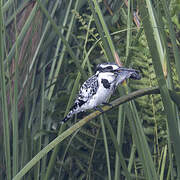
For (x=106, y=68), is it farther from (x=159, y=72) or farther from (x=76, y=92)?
(x=159, y=72)

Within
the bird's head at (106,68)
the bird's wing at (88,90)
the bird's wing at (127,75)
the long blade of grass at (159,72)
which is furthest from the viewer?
the bird's wing at (88,90)

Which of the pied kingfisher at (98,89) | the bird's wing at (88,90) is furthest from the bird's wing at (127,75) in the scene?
the bird's wing at (88,90)

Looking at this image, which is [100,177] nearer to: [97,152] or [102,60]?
[97,152]

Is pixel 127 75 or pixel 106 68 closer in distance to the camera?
pixel 127 75

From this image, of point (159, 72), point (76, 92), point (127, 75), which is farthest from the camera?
point (76, 92)

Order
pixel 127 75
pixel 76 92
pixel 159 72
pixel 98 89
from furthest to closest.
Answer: pixel 98 89 < pixel 76 92 < pixel 127 75 < pixel 159 72

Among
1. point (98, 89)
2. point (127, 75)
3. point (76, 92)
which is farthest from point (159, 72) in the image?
point (98, 89)

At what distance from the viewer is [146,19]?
70 centimetres

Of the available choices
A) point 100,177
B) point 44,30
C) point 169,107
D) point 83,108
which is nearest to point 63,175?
point 100,177

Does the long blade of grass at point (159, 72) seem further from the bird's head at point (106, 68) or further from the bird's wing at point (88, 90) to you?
the bird's wing at point (88, 90)

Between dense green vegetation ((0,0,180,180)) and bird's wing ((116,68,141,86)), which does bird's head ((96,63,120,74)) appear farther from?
bird's wing ((116,68,141,86))

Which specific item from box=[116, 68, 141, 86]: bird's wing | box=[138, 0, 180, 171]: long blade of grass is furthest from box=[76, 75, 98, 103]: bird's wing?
box=[138, 0, 180, 171]: long blade of grass

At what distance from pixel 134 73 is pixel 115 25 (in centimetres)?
70

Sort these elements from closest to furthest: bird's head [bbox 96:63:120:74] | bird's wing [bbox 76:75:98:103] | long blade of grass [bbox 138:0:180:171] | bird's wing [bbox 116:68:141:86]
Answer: long blade of grass [bbox 138:0:180:171] < bird's wing [bbox 116:68:141:86] < bird's head [bbox 96:63:120:74] < bird's wing [bbox 76:75:98:103]
